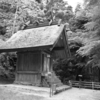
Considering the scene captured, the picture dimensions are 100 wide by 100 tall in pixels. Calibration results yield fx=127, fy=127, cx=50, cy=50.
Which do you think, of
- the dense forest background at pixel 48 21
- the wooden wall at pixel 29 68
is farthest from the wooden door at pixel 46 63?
the dense forest background at pixel 48 21

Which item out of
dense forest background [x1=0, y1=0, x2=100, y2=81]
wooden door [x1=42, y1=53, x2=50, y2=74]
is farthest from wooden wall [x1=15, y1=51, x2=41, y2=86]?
dense forest background [x1=0, y1=0, x2=100, y2=81]

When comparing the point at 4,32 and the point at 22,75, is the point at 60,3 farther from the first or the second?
the point at 22,75

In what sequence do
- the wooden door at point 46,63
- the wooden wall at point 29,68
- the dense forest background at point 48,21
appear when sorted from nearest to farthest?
the wooden wall at point 29,68 < the wooden door at point 46,63 < the dense forest background at point 48,21

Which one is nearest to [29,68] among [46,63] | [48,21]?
[46,63]

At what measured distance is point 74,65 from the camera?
1948 centimetres

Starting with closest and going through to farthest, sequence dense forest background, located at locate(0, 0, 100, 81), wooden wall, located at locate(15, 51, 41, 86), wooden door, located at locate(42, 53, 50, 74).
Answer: wooden wall, located at locate(15, 51, 41, 86)
wooden door, located at locate(42, 53, 50, 74)
dense forest background, located at locate(0, 0, 100, 81)

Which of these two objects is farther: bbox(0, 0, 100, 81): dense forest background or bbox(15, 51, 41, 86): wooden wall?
bbox(0, 0, 100, 81): dense forest background

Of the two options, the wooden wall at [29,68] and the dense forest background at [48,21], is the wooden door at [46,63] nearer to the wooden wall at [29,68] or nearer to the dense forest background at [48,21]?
the wooden wall at [29,68]

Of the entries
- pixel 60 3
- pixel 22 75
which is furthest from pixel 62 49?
pixel 60 3

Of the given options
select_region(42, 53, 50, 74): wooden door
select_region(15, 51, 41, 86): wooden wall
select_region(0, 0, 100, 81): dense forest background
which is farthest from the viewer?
select_region(0, 0, 100, 81): dense forest background

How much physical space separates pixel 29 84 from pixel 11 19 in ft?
47.4

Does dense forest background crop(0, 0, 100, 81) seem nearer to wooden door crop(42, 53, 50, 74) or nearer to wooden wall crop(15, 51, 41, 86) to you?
wooden wall crop(15, 51, 41, 86)

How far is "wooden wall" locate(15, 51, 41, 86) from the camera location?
441 inches

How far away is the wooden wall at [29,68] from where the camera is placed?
11.2m
